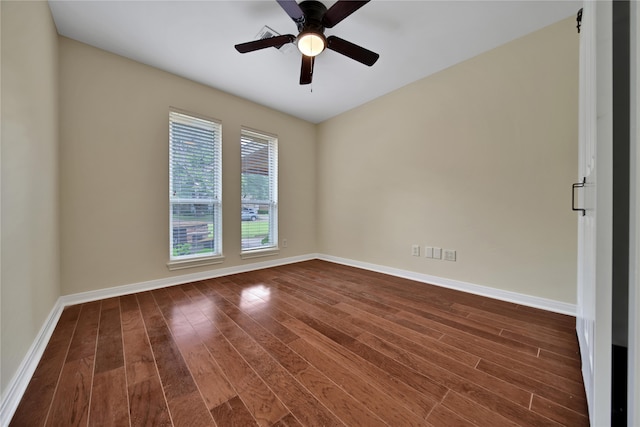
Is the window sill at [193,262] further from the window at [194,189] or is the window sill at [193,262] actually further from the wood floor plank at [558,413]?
the wood floor plank at [558,413]

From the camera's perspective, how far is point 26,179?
142 centimetres

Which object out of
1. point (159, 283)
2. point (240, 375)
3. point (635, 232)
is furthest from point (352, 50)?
point (159, 283)

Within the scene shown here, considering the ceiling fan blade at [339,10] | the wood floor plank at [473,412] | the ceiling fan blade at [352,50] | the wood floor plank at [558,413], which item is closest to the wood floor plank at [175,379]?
the wood floor plank at [473,412]

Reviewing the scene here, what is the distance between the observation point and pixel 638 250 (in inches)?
21.5

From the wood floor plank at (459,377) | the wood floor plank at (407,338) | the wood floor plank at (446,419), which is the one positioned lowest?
the wood floor plank at (446,419)

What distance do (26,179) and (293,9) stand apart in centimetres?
211

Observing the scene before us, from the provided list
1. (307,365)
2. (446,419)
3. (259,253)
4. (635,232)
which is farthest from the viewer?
(259,253)

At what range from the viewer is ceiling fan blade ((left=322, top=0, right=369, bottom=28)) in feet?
5.25

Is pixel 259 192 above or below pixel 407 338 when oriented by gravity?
above

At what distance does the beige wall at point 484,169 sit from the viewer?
210cm

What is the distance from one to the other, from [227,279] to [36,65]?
256 cm

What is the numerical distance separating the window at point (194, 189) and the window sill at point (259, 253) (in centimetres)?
39

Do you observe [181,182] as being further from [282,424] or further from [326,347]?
[282,424]

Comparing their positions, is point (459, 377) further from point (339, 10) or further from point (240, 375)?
point (339, 10)
